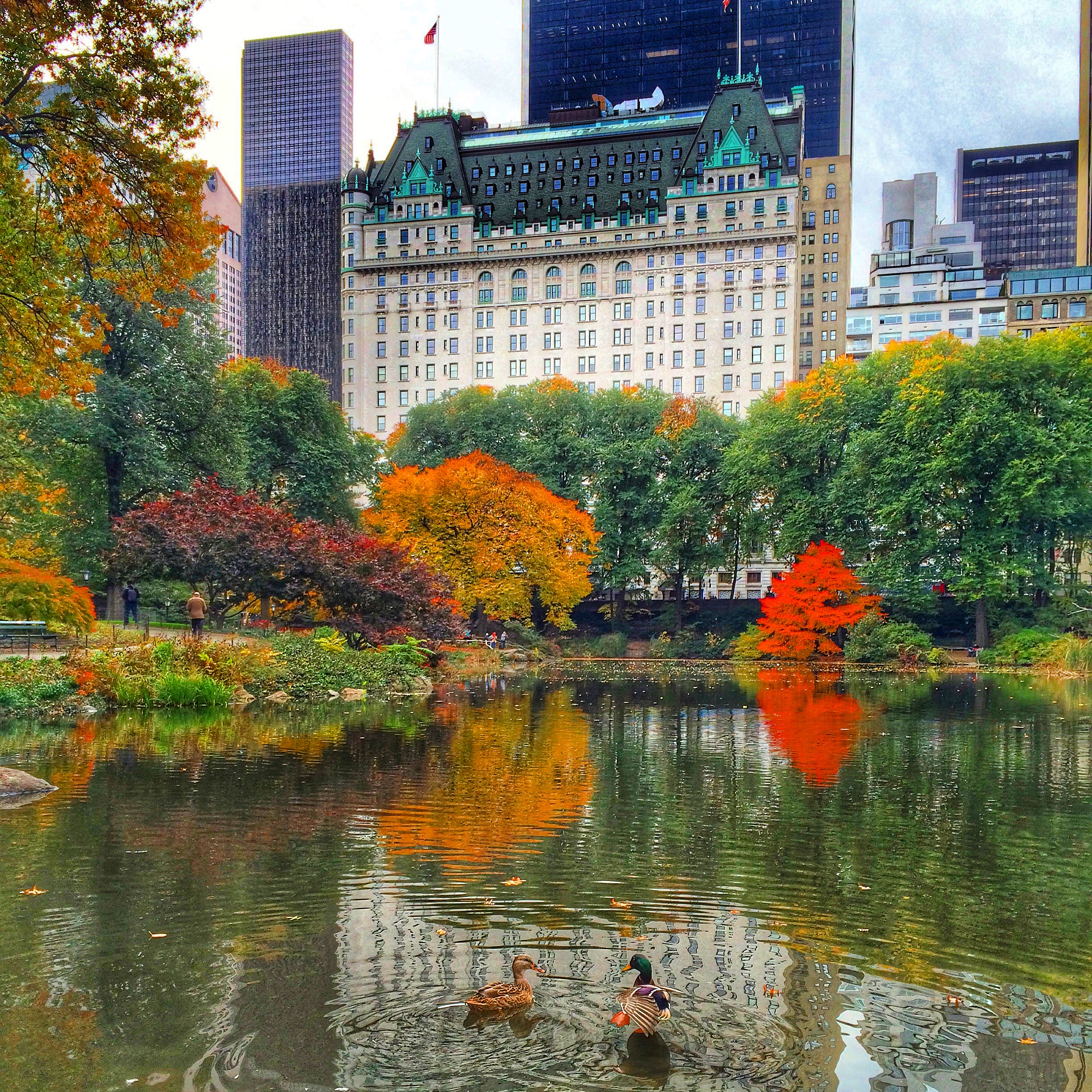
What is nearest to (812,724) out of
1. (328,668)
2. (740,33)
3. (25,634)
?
(328,668)

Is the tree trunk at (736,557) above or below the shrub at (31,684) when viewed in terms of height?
above

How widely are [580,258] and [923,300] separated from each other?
3945cm

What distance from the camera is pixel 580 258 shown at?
119375 mm

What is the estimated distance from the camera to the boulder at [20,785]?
14.2m

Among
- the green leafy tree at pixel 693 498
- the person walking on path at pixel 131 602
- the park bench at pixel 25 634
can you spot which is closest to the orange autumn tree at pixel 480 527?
the green leafy tree at pixel 693 498

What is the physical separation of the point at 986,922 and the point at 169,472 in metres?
40.7

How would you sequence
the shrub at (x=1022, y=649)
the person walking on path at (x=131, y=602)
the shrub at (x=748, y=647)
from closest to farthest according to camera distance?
the person walking on path at (x=131, y=602) → the shrub at (x=1022, y=649) → the shrub at (x=748, y=647)

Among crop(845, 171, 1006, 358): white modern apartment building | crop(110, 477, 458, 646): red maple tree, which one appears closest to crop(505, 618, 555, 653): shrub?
crop(110, 477, 458, 646): red maple tree

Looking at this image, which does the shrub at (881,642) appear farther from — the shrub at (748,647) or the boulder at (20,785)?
the boulder at (20,785)

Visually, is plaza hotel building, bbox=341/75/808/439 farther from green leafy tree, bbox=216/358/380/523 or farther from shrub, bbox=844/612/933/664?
shrub, bbox=844/612/933/664

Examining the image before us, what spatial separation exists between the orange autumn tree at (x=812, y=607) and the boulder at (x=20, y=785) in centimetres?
4206

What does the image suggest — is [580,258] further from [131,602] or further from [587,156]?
[131,602]

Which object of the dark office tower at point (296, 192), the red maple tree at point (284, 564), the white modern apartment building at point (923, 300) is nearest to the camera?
the red maple tree at point (284, 564)

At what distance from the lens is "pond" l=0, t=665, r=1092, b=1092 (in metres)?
6.47
